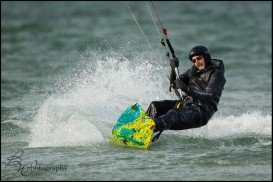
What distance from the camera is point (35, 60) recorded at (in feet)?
88.7

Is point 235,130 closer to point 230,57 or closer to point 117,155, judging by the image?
point 117,155

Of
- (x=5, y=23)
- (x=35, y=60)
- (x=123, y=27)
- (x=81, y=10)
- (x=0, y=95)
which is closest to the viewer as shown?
(x=0, y=95)

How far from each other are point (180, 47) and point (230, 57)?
2548 millimetres

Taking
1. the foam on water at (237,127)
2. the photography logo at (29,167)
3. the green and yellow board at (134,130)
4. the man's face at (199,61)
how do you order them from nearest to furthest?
1. the photography logo at (29,167)
2. the green and yellow board at (134,130)
3. the man's face at (199,61)
4. the foam on water at (237,127)

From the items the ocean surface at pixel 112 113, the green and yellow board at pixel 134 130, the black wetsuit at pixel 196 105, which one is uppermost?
the black wetsuit at pixel 196 105

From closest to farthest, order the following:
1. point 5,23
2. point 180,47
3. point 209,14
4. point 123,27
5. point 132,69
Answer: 1. point 132,69
2. point 180,47
3. point 123,27
4. point 5,23
5. point 209,14

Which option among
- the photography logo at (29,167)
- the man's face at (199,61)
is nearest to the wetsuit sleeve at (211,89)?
the man's face at (199,61)

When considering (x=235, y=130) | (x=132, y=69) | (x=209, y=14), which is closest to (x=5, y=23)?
(x=209, y=14)

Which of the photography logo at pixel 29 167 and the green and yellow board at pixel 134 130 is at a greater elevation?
the green and yellow board at pixel 134 130

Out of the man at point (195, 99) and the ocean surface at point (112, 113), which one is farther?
the man at point (195, 99)

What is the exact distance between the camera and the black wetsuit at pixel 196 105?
12.0 m

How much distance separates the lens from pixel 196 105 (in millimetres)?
12211

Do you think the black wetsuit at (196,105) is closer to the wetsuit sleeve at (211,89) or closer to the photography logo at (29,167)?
the wetsuit sleeve at (211,89)

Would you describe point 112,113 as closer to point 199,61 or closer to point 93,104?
point 93,104
